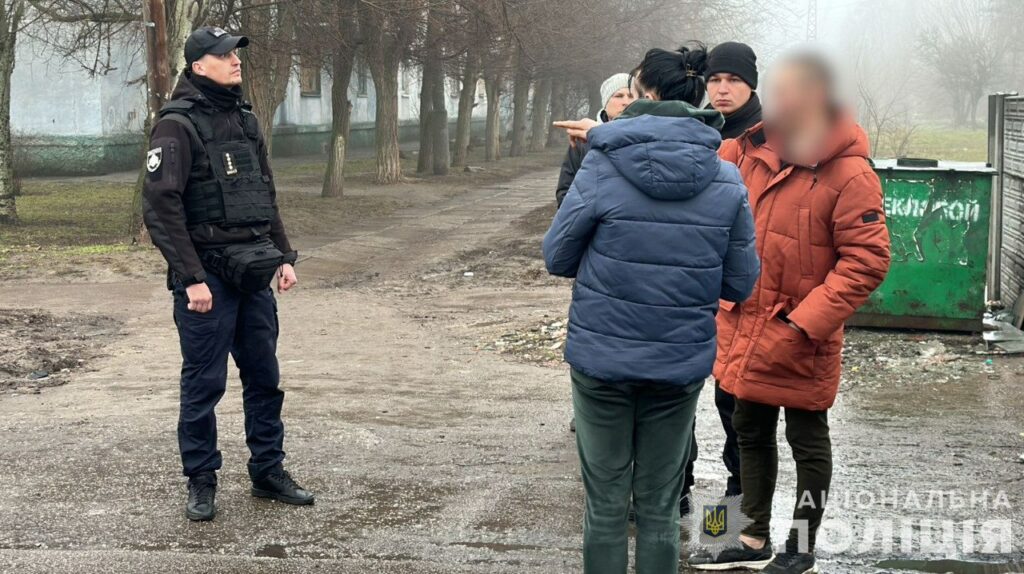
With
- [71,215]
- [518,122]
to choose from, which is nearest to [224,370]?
[71,215]

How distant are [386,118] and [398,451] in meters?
22.1

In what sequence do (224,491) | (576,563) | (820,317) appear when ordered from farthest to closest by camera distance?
1. (224,491)
2. (576,563)
3. (820,317)

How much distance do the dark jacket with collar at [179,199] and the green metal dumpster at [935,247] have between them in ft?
17.7

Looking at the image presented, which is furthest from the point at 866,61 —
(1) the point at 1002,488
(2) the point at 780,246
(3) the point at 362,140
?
(3) the point at 362,140

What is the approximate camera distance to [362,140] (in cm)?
4638

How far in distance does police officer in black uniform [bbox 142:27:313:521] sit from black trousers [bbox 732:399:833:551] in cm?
183

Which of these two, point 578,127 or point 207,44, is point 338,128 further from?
point 578,127

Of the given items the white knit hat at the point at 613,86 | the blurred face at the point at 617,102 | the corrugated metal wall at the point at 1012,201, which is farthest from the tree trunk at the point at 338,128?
the blurred face at the point at 617,102

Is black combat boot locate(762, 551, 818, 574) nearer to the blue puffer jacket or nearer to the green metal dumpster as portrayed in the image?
the blue puffer jacket

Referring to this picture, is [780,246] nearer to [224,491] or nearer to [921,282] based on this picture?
[224,491]

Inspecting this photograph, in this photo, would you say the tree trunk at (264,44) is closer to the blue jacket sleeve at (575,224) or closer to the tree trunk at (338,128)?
the tree trunk at (338,128)

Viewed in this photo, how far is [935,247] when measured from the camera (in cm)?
852

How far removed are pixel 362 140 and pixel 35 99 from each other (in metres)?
18.9

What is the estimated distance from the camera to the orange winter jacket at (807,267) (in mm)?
3941
